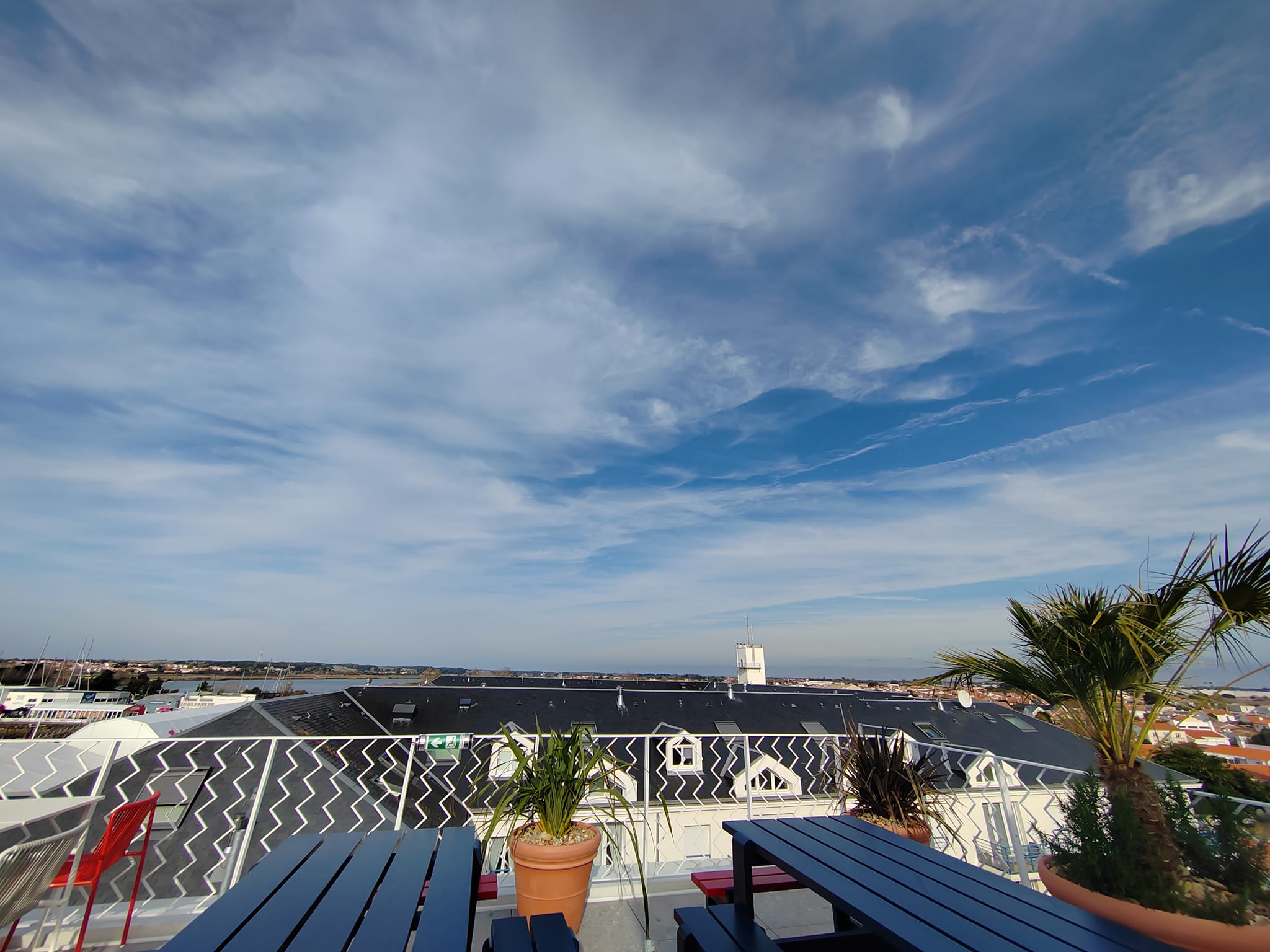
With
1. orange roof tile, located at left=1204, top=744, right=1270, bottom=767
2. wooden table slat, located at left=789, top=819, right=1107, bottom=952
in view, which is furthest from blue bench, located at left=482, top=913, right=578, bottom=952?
orange roof tile, located at left=1204, top=744, right=1270, bottom=767

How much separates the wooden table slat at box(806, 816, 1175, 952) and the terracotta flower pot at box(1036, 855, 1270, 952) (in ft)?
2.78

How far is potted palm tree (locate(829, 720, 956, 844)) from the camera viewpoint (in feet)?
10.4

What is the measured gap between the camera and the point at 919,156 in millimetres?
6996

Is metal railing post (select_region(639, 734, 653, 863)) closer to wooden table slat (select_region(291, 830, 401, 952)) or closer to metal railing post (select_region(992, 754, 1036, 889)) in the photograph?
wooden table slat (select_region(291, 830, 401, 952))

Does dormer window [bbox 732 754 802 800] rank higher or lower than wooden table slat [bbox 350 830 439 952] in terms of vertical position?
lower

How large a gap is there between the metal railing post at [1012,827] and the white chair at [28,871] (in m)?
4.66

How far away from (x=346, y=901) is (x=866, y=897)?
4.58 feet

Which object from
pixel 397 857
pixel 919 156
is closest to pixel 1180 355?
pixel 919 156

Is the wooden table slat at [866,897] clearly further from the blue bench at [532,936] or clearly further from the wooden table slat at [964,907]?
the blue bench at [532,936]

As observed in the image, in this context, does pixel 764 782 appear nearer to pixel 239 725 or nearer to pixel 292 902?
pixel 239 725

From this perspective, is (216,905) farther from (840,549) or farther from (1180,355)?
(840,549)

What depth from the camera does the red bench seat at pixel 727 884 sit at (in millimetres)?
2234

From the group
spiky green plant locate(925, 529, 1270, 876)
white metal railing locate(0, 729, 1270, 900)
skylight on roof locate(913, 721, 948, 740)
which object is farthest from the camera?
skylight on roof locate(913, 721, 948, 740)

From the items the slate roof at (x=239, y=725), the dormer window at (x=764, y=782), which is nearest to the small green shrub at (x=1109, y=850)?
the slate roof at (x=239, y=725)
